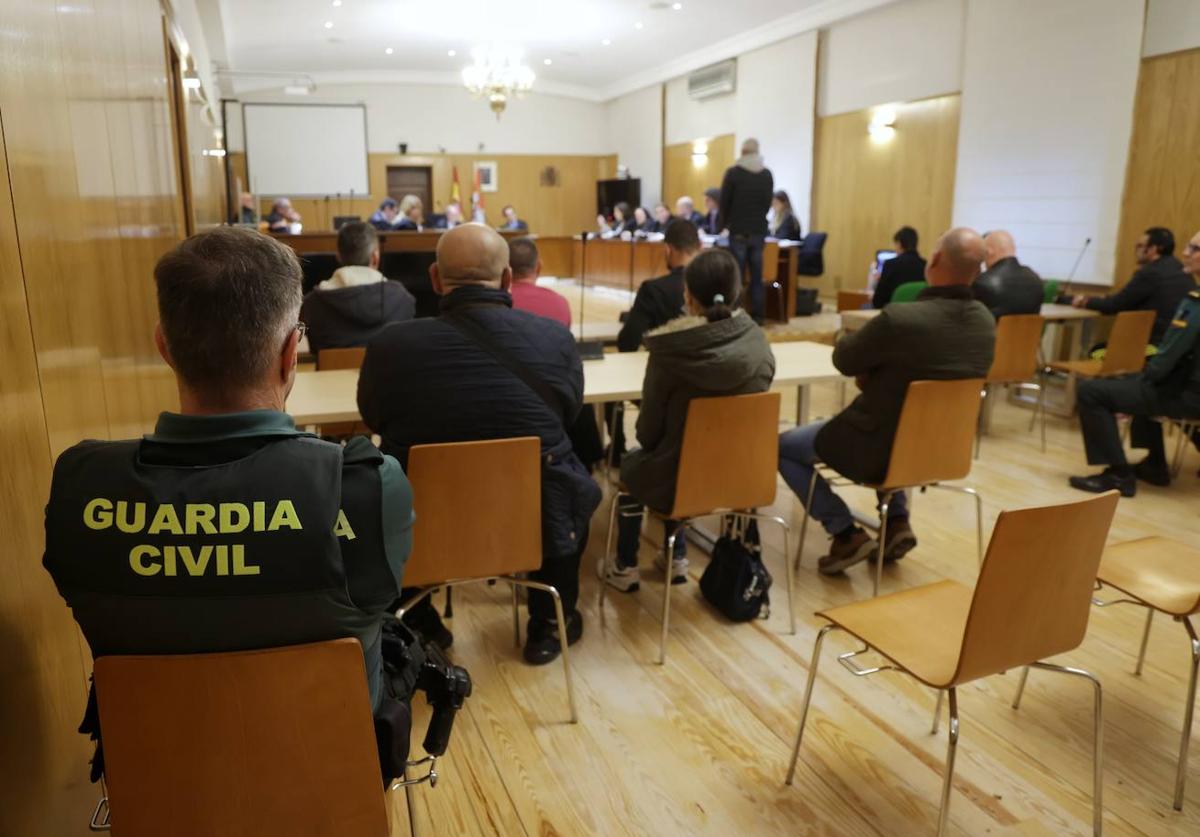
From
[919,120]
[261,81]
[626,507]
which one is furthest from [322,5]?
[626,507]

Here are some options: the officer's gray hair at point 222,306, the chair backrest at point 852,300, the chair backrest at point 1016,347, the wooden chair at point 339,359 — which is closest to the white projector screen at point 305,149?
the chair backrest at point 852,300

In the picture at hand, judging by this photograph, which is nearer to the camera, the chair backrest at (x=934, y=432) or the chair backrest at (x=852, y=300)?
the chair backrest at (x=934, y=432)

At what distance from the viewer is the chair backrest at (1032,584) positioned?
1.62m

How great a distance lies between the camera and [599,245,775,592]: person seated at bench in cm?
264

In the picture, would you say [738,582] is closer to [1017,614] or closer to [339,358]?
[1017,614]

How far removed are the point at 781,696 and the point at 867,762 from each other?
35 centimetres

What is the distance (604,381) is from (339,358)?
114cm

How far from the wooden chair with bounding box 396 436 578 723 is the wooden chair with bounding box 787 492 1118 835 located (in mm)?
802

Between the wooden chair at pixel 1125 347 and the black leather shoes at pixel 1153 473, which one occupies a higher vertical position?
the wooden chair at pixel 1125 347

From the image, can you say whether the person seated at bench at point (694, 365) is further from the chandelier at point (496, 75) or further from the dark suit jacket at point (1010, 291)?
the chandelier at point (496, 75)

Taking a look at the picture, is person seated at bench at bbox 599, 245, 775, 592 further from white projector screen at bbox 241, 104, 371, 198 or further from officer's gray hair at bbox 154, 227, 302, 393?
white projector screen at bbox 241, 104, 371, 198

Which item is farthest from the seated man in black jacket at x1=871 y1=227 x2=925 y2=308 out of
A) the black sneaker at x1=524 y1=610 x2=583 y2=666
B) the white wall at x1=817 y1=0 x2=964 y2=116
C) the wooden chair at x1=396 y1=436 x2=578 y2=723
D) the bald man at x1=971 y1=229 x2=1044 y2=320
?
the wooden chair at x1=396 y1=436 x2=578 y2=723

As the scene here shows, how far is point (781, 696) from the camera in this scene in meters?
2.48

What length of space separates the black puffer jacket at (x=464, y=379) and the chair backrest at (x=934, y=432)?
1.22 m
